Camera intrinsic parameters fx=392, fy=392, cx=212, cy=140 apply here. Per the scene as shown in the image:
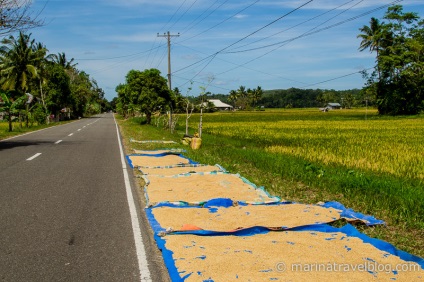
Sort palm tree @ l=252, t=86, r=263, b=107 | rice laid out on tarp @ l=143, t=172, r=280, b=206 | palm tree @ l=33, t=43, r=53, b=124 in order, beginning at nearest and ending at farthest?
rice laid out on tarp @ l=143, t=172, r=280, b=206 < palm tree @ l=33, t=43, r=53, b=124 < palm tree @ l=252, t=86, r=263, b=107

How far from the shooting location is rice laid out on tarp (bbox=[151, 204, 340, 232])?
621 cm

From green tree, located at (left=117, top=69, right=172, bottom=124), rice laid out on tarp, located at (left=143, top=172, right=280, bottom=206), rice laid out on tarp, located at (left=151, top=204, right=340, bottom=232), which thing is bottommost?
rice laid out on tarp, located at (left=143, top=172, right=280, bottom=206)

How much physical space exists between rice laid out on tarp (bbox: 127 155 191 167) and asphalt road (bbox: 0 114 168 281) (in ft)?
6.55

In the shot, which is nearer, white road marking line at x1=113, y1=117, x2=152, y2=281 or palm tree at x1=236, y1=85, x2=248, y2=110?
white road marking line at x1=113, y1=117, x2=152, y2=281

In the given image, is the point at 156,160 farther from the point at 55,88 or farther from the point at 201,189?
the point at 55,88

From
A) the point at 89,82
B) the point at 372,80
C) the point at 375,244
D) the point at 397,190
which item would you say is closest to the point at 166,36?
the point at 397,190

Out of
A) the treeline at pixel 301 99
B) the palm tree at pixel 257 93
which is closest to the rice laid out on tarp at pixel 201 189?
the palm tree at pixel 257 93

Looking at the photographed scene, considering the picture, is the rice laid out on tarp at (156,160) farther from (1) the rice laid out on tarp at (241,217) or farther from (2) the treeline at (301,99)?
(2) the treeline at (301,99)

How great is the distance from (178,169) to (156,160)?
7.57 feet

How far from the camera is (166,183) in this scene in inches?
384

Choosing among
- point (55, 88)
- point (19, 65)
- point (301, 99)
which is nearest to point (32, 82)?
point (55, 88)

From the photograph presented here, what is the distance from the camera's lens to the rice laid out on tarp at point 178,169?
37.9 feet

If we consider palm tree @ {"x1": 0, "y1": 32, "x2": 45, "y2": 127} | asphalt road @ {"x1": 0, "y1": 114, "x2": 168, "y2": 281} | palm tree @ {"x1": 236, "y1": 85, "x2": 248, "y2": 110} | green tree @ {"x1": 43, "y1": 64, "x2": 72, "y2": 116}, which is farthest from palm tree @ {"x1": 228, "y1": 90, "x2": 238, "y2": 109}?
asphalt road @ {"x1": 0, "y1": 114, "x2": 168, "y2": 281}

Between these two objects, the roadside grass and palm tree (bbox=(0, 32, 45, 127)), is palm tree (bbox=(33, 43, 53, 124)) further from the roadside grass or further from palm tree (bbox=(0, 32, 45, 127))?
the roadside grass
